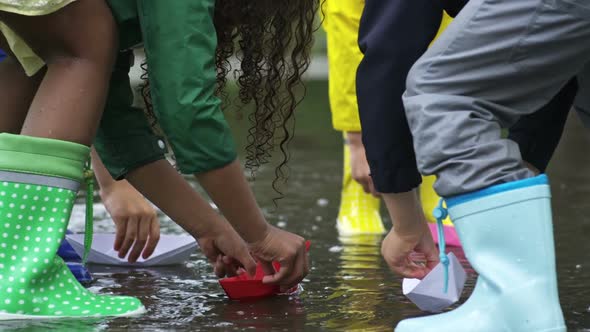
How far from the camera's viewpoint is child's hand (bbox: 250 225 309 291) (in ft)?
8.14

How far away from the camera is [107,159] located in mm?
2715

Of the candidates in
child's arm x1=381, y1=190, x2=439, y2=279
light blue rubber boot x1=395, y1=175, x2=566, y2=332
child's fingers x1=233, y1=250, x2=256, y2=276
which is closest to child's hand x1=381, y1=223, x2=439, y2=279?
child's arm x1=381, y1=190, x2=439, y2=279

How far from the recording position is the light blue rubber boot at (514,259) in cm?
196

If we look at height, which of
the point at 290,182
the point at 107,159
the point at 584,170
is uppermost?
the point at 107,159

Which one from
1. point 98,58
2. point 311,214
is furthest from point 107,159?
point 311,214

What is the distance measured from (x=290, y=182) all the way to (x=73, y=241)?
2.39 m

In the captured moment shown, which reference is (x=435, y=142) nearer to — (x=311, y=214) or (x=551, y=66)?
(x=551, y=66)

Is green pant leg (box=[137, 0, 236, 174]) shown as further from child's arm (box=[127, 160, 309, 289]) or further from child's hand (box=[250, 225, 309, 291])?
child's hand (box=[250, 225, 309, 291])

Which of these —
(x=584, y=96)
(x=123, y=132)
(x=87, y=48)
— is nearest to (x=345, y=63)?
(x=123, y=132)

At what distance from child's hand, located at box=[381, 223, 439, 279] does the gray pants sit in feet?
1.30

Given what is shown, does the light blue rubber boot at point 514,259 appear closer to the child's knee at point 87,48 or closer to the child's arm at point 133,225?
the child's knee at point 87,48

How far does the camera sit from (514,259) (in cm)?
198

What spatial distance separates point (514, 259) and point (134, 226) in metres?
1.24

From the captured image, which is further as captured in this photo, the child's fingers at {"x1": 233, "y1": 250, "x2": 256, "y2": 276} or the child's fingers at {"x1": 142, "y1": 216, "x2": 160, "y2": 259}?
the child's fingers at {"x1": 142, "y1": 216, "x2": 160, "y2": 259}
